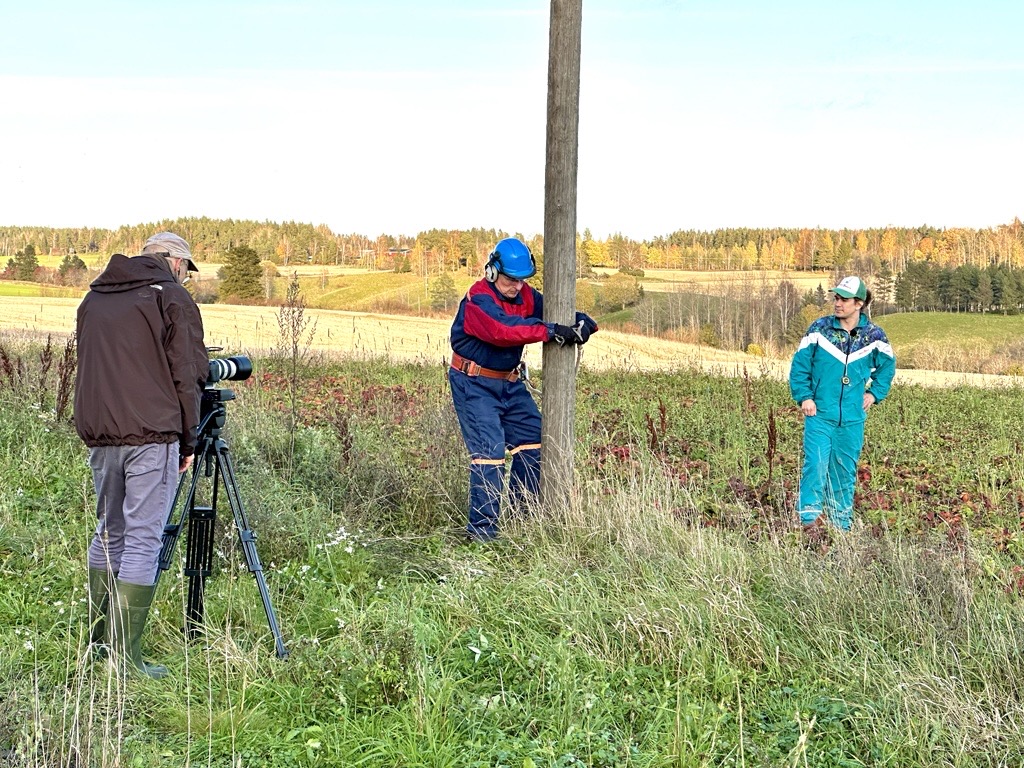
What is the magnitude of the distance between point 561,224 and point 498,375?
112 cm

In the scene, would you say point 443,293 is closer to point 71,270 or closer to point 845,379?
point 71,270

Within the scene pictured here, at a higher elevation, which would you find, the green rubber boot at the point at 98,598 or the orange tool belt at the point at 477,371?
the orange tool belt at the point at 477,371

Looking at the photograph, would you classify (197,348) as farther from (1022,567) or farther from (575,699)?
(1022,567)

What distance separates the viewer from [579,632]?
14.9ft

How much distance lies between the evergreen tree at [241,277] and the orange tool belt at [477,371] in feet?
177

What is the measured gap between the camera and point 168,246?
15.7 ft

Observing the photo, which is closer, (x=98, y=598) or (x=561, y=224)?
(x=98, y=598)

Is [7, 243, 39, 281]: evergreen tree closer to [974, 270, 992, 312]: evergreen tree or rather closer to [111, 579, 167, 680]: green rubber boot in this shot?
[111, 579, 167, 680]: green rubber boot

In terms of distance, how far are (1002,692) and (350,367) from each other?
16.5 m

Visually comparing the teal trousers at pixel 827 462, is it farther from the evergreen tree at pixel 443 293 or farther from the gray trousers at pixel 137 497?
the evergreen tree at pixel 443 293

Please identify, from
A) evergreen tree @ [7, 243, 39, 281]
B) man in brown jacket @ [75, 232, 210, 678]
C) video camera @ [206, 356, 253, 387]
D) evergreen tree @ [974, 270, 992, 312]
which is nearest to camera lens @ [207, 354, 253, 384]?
video camera @ [206, 356, 253, 387]

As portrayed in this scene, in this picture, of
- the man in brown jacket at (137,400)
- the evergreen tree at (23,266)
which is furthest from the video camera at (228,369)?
the evergreen tree at (23,266)

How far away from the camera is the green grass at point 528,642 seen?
12.4 ft

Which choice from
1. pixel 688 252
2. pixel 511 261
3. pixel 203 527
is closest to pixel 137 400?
pixel 203 527
